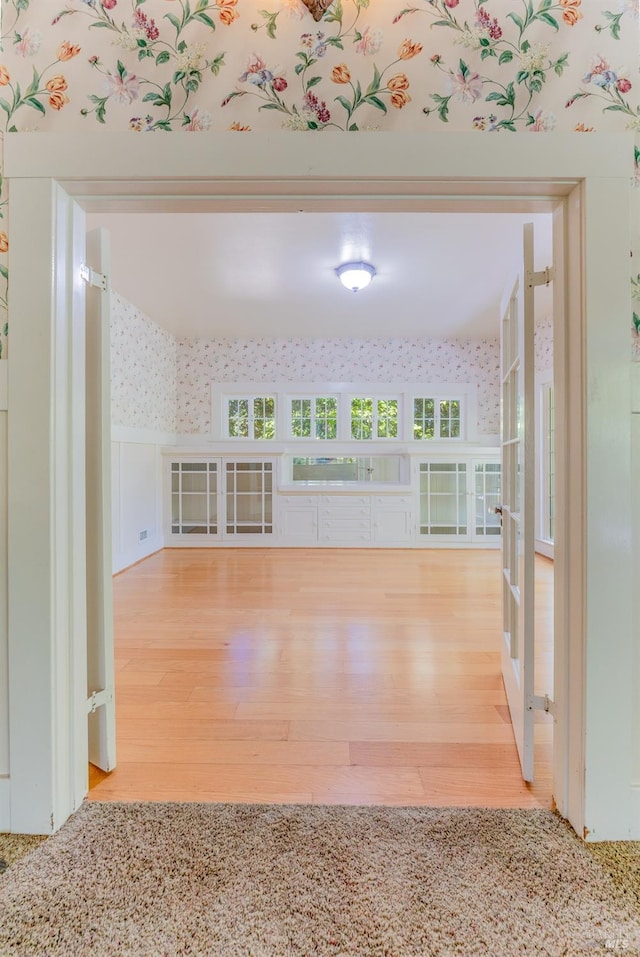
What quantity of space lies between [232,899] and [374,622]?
1.82 metres

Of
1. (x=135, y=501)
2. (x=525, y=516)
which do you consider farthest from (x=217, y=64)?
(x=135, y=501)

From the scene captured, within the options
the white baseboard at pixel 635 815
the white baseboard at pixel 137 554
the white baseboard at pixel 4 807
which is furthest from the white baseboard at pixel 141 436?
the white baseboard at pixel 635 815

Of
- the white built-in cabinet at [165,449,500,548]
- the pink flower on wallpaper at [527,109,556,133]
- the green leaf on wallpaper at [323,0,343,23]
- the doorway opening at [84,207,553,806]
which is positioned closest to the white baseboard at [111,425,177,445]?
the doorway opening at [84,207,553,806]

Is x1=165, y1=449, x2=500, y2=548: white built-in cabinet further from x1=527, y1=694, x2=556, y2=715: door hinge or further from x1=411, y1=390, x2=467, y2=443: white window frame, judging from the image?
x1=527, y1=694, x2=556, y2=715: door hinge

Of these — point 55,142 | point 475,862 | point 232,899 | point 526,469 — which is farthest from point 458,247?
point 232,899

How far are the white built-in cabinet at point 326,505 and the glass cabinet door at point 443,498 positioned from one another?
0.04ft

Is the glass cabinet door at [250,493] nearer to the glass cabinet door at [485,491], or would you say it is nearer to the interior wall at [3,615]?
the glass cabinet door at [485,491]

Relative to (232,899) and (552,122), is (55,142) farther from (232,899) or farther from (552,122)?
(232,899)

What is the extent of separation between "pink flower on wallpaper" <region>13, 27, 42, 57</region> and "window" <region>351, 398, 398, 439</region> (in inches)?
181

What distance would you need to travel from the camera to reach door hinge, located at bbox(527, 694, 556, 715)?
1.28 m

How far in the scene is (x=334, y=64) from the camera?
113cm

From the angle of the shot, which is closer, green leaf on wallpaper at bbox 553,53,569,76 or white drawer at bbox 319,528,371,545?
green leaf on wallpaper at bbox 553,53,569,76

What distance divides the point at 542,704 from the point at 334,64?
1.93 metres

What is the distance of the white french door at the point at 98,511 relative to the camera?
138 cm
